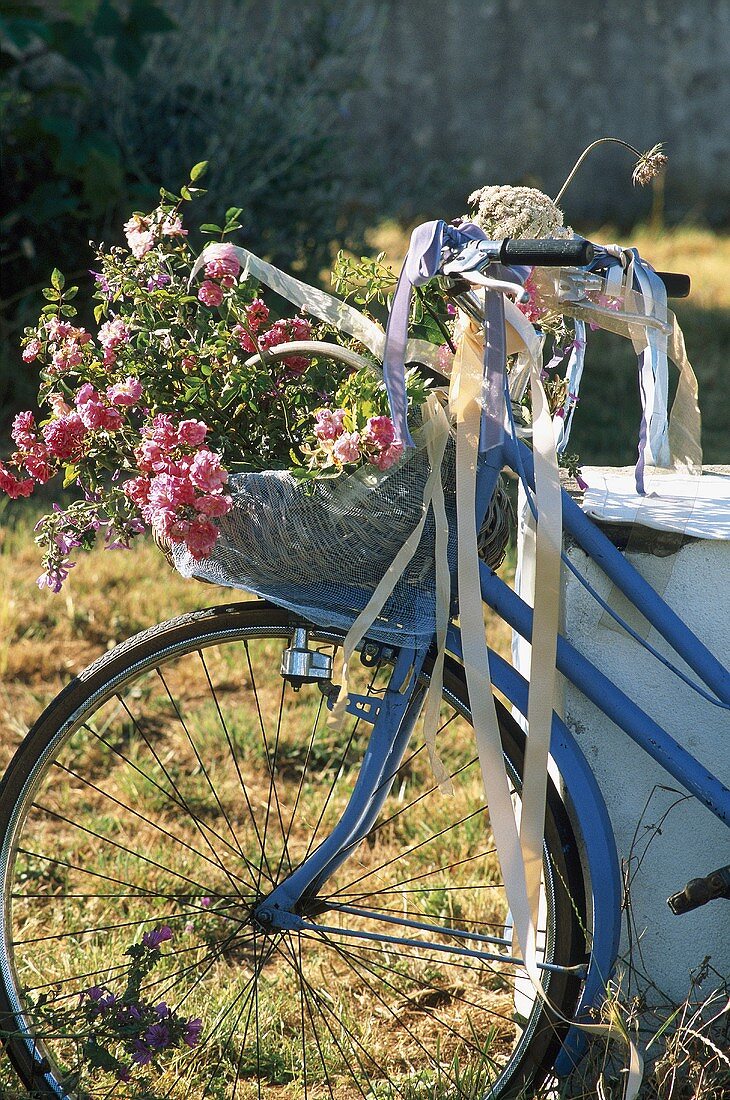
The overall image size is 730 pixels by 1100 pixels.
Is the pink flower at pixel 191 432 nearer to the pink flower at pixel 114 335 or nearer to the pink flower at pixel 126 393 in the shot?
the pink flower at pixel 126 393

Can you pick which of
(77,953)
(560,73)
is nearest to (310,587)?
(77,953)

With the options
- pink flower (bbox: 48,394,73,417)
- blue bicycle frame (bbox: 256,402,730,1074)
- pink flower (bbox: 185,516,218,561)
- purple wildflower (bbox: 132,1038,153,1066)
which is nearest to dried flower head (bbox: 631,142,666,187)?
blue bicycle frame (bbox: 256,402,730,1074)

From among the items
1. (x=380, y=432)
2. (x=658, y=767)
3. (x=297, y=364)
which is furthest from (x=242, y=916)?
(x=380, y=432)

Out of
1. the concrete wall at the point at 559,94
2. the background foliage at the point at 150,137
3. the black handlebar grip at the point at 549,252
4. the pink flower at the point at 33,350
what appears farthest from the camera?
the concrete wall at the point at 559,94

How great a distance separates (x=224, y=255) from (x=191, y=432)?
264 millimetres

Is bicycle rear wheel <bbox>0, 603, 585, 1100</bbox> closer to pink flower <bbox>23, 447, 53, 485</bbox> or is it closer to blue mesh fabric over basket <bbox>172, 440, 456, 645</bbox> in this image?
blue mesh fabric over basket <bbox>172, 440, 456, 645</bbox>

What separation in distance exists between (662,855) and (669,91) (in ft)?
28.3

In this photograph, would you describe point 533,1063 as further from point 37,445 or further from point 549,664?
point 37,445

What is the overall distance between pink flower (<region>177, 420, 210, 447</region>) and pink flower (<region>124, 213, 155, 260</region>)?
336 mm

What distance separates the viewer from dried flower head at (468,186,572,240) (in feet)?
5.40

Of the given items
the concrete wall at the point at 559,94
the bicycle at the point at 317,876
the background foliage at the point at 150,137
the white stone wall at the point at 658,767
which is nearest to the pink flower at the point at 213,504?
the bicycle at the point at 317,876

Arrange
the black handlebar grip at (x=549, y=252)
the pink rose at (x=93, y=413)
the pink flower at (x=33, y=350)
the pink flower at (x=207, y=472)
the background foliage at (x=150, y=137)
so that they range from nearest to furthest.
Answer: the black handlebar grip at (x=549, y=252) → the pink flower at (x=207, y=472) → the pink rose at (x=93, y=413) → the pink flower at (x=33, y=350) → the background foliage at (x=150, y=137)

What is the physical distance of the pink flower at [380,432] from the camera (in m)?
1.53

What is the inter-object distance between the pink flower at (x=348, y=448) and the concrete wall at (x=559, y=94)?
7.48 metres
